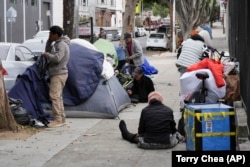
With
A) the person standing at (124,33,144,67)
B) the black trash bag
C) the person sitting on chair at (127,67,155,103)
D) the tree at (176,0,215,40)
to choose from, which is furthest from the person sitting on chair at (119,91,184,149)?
the tree at (176,0,215,40)

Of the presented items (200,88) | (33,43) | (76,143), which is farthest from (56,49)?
(33,43)

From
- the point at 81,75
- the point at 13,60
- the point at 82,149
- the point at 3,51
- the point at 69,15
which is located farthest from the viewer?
the point at 69,15

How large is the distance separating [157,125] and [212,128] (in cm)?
111

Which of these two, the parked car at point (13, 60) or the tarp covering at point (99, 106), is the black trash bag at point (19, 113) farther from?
the parked car at point (13, 60)

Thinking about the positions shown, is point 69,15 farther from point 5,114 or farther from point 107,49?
point 5,114

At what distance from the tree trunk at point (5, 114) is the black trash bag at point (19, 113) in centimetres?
46

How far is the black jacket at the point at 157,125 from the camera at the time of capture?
8.86 metres

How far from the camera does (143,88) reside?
587 inches

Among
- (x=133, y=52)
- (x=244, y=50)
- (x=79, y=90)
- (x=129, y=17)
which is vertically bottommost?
(x=79, y=90)

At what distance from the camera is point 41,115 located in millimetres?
11773

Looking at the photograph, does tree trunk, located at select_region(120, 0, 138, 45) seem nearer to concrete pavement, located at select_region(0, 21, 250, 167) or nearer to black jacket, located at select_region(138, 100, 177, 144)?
concrete pavement, located at select_region(0, 21, 250, 167)

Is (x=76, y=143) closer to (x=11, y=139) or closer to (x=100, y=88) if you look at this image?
(x=11, y=139)

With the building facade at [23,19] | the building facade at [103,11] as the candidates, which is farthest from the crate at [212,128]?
the building facade at [103,11]

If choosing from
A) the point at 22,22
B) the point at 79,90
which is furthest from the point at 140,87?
the point at 22,22
